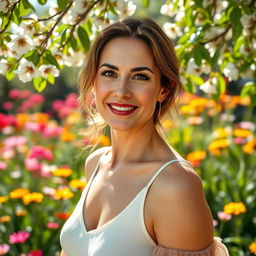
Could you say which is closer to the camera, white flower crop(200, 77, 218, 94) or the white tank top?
the white tank top

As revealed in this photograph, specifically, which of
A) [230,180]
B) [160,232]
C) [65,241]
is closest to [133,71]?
[160,232]

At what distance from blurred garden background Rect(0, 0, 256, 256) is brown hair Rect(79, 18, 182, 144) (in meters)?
0.11

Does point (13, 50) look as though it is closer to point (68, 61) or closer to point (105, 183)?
point (68, 61)

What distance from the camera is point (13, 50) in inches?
82.5

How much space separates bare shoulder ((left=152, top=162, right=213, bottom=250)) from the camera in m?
1.65

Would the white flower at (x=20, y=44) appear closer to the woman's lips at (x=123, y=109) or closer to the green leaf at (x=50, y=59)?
the green leaf at (x=50, y=59)

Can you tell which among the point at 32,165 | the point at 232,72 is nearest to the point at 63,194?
the point at 32,165

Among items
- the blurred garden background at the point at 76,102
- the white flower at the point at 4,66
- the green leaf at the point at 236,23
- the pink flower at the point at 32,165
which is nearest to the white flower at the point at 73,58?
the blurred garden background at the point at 76,102

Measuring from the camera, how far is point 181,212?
1646 mm

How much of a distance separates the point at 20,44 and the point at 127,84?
1.65ft

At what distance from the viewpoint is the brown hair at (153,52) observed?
182 centimetres

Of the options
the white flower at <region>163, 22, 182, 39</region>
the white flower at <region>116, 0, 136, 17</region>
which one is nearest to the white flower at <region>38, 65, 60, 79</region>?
the white flower at <region>116, 0, 136, 17</region>

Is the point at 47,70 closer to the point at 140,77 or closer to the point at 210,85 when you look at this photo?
the point at 140,77

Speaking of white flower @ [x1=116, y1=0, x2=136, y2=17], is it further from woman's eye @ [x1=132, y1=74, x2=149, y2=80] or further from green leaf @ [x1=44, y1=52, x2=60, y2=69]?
woman's eye @ [x1=132, y1=74, x2=149, y2=80]
